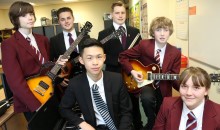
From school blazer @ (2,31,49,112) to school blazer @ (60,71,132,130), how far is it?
340 millimetres

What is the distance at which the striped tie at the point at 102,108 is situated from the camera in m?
1.61

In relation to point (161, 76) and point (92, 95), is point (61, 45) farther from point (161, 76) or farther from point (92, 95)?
point (161, 76)

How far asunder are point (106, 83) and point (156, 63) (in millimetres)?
645

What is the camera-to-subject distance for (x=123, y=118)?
1.61 m

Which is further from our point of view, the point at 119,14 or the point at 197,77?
the point at 119,14

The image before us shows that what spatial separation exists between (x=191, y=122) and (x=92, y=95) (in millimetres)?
718

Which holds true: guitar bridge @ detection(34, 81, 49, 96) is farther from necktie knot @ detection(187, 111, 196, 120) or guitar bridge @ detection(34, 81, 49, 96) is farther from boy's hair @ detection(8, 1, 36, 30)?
necktie knot @ detection(187, 111, 196, 120)

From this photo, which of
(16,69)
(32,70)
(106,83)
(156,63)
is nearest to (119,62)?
(156,63)

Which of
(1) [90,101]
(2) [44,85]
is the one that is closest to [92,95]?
(1) [90,101]

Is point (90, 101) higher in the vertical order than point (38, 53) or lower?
lower

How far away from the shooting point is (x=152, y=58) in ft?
6.79

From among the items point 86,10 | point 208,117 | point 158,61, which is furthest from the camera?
point 86,10

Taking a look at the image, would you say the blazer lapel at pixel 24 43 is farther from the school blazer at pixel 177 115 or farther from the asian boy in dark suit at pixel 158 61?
the school blazer at pixel 177 115

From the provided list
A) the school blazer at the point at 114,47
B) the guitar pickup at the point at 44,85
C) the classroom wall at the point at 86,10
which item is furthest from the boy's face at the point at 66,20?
the classroom wall at the point at 86,10
